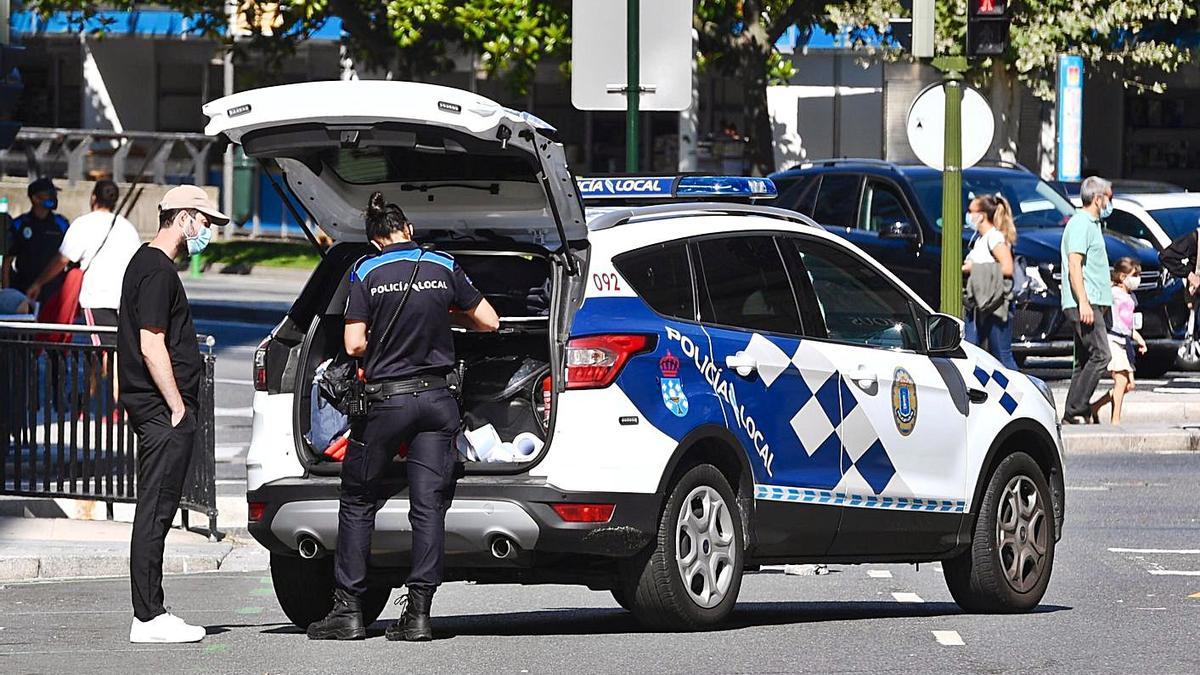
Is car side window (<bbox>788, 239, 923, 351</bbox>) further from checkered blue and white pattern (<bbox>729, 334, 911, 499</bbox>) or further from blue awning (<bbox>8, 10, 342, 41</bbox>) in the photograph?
blue awning (<bbox>8, 10, 342, 41</bbox>)

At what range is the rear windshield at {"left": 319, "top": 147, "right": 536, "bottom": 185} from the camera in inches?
335

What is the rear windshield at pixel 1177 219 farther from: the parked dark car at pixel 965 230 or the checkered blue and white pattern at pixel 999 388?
the checkered blue and white pattern at pixel 999 388

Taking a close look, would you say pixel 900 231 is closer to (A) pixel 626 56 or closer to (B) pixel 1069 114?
(A) pixel 626 56

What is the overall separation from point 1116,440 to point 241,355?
398 inches

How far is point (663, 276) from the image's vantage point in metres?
8.51

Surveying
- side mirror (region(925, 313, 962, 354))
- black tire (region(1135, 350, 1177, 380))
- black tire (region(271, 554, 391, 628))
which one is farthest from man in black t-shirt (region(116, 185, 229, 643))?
black tire (region(1135, 350, 1177, 380))

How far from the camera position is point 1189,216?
22.9 metres

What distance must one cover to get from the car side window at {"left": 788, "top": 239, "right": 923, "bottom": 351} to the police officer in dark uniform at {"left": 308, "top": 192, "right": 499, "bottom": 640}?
1.60 meters

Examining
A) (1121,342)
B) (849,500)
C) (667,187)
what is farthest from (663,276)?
(1121,342)

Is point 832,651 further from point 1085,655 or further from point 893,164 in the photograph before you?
point 893,164

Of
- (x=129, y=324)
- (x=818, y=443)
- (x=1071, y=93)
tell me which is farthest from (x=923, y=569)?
(x=1071, y=93)

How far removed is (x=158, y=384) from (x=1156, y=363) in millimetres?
14752

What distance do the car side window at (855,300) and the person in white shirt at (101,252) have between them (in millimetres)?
6506

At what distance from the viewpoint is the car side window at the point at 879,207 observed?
67.9ft
